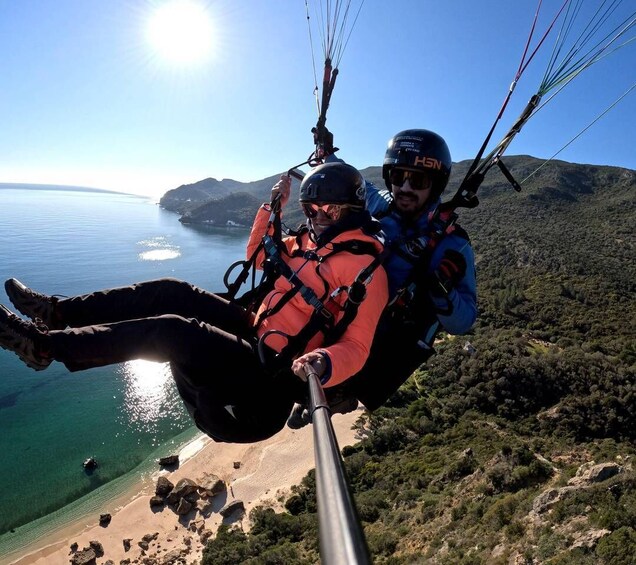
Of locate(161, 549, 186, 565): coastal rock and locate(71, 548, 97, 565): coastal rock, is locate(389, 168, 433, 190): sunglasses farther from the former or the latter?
locate(71, 548, 97, 565): coastal rock

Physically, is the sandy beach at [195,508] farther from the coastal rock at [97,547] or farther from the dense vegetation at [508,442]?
the dense vegetation at [508,442]

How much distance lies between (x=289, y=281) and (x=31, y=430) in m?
27.1

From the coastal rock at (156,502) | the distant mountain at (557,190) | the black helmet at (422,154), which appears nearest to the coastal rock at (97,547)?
the coastal rock at (156,502)

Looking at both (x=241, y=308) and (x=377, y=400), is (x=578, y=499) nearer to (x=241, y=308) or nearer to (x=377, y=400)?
(x=377, y=400)

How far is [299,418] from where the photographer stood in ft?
10.3

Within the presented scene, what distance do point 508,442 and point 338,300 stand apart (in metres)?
16.7

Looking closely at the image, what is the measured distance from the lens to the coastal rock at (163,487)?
18.4 meters

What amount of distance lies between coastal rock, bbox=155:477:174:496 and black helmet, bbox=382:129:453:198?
19.2 metres

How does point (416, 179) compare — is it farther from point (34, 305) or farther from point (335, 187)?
point (34, 305)

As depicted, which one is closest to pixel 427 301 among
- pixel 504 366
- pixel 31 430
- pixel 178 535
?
pixel 178 535

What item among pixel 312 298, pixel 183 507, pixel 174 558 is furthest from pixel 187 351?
pixel 183 507

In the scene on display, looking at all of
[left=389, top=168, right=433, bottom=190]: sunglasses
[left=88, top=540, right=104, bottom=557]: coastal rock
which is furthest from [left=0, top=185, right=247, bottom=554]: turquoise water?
[left=389, top=168, right=433, bottom=190]: sunglasses

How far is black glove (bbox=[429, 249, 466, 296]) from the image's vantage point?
2791mm

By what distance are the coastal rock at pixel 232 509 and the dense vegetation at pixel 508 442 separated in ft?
3.08
